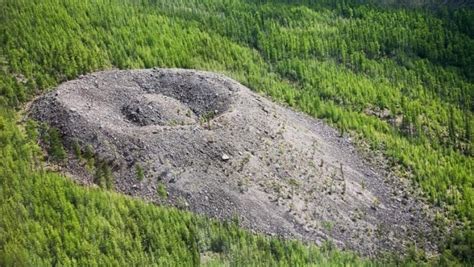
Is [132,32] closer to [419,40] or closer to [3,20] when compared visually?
[3,20]

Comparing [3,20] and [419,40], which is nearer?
[3,20]

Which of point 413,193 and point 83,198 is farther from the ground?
point 83,198

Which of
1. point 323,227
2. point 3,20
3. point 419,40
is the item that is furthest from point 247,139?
point 419,40

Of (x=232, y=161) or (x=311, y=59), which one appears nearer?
(x=232, y=161)

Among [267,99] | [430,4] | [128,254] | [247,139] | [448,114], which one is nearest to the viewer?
[128,254]

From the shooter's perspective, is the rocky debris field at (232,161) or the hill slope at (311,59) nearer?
the rocky debris field at (232,161)

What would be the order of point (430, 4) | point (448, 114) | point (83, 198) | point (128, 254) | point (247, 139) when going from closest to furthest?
1. point (128, 254)
2. point (83, 198)
3. point (247, 139)
4. point (448, 114)
5. point (430, 4)

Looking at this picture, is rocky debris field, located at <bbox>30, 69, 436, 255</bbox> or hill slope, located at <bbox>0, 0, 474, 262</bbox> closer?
rocky debris field, located at <bbox>30, 69, 436, 255</bbox>

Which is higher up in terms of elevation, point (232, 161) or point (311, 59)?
point (232, 161)
